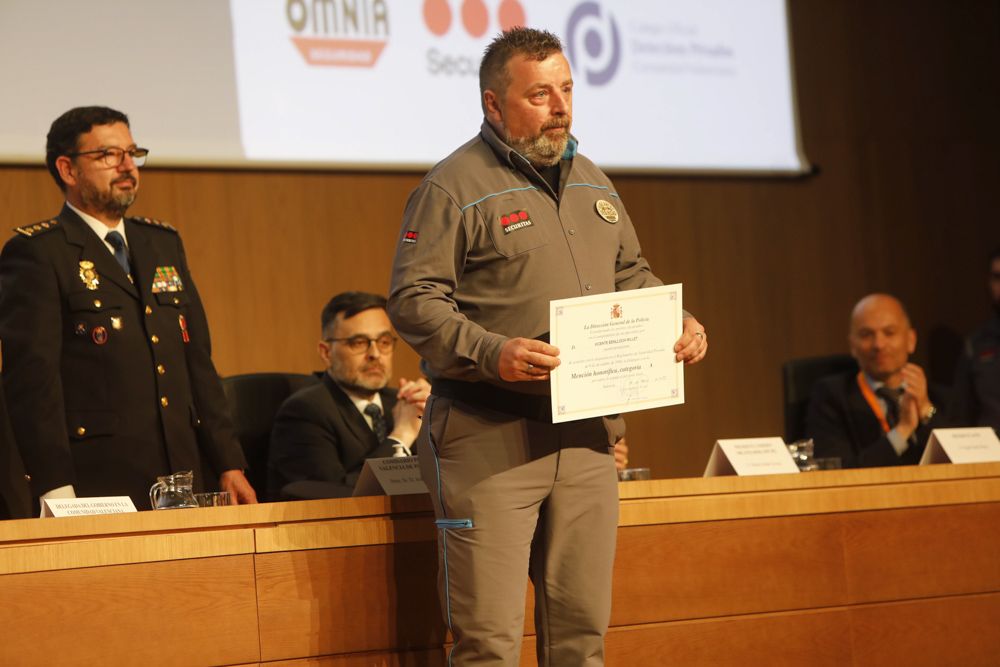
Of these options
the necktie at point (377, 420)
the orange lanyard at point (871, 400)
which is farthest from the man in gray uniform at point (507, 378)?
the orange lanyard at point (871, 400)

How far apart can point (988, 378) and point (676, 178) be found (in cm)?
165

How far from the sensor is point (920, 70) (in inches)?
242

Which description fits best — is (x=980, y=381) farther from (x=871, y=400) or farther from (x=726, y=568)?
(x=726, y=568)

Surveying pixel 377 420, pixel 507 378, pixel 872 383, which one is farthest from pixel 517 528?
pixel 872 383

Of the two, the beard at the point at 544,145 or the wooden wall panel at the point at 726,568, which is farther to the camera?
the wooden wall panel at the point at 726,568

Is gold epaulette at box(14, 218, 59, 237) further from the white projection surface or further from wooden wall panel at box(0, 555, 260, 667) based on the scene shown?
the white projection surface

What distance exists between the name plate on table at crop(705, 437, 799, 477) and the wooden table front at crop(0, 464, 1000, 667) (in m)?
0.07

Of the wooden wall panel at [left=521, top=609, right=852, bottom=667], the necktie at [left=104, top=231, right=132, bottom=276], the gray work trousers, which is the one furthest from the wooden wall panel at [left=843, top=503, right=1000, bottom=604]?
the necktie at [left=104, top=231, right=132, bottom=276]

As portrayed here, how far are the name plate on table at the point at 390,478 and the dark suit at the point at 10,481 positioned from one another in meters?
1.13

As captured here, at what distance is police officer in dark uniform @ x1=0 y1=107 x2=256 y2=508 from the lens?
2879 mm

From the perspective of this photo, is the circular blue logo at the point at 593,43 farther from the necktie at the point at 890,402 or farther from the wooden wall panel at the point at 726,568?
the wooden wall panel at the point at 726,568

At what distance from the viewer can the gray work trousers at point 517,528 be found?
7.60 ft

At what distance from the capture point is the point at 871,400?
4258mm

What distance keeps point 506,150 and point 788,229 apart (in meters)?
3.61
